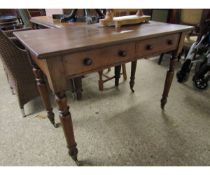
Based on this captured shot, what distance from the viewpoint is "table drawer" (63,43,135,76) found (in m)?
0.85

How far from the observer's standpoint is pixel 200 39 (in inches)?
77.2

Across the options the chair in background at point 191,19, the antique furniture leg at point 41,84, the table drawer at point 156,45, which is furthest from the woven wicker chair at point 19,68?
the chair in background at point 191,19

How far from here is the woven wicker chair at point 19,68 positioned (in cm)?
127

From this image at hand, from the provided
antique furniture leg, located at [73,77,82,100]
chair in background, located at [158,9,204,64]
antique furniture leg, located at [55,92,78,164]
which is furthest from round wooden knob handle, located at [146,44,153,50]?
chair in background, located at [158,9,204,64]

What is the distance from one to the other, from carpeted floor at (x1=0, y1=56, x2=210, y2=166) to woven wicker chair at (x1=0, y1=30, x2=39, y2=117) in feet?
0.79

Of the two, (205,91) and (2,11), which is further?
(2,11)

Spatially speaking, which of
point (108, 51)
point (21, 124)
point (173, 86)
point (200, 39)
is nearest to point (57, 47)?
point (108, 51)

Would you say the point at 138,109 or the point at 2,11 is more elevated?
the point at 2,11

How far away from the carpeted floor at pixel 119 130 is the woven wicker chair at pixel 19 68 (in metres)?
0.24

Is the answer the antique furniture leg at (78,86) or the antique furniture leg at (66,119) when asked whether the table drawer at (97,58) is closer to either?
the antique furniture leg at (66,119)

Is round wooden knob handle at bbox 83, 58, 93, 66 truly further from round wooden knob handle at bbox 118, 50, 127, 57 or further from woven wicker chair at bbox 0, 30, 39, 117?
woven wicker chair at bbox 0, 30, 39, 117

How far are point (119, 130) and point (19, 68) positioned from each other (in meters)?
0.99
